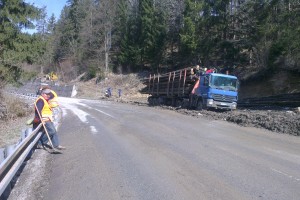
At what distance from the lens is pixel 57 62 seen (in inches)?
4139

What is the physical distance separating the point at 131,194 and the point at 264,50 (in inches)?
1426

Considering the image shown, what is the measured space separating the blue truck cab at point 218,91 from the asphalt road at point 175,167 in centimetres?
1225

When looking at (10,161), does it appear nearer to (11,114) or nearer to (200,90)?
(11,114)

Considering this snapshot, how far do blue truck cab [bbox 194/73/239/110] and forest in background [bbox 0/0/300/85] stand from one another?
5.42m

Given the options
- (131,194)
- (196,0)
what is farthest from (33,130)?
(196,0)

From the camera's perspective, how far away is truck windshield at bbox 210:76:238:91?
2784 centimetres

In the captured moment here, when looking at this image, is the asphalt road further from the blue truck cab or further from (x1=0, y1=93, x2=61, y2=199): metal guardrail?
the blue truck cab

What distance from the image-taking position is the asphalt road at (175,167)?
724 cm

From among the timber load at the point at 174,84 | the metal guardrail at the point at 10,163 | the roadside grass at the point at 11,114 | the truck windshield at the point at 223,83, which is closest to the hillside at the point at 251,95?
the timber load at the point at 174,84

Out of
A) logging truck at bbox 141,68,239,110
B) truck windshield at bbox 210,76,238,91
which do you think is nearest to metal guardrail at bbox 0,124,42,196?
logging truck at bbox 141,68,239,110

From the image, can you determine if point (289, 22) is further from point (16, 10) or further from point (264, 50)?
point (16, 10)

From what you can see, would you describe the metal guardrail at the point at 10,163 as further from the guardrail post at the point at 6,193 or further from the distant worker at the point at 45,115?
the distant worker at the point at 45,115

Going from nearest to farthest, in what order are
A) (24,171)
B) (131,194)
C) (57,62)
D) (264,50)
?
(131,194) → (24,171) → (264,50) → (57,62)

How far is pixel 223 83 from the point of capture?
2822cm
